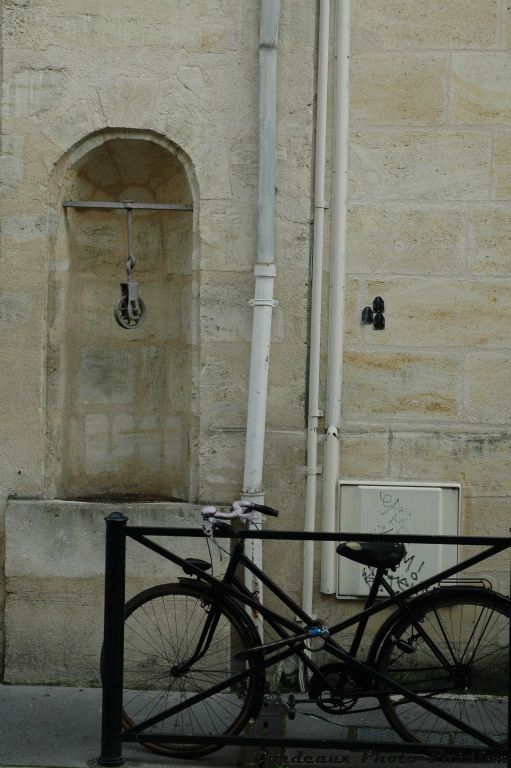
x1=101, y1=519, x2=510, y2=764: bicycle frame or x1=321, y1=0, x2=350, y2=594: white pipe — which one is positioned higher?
x1=321, y1=0, x2=350, y2=594: white pipe

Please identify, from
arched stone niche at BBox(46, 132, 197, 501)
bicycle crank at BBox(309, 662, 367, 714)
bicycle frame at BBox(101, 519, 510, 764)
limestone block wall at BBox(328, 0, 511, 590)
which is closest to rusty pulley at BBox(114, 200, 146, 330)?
arched stone niche at BBox(46, 132, 197, 501)

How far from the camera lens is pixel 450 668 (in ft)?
14.6

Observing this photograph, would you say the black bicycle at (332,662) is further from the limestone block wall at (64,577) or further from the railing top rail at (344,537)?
the limestone block wall at (64,577)

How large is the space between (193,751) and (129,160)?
3030mm

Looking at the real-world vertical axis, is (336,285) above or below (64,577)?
above

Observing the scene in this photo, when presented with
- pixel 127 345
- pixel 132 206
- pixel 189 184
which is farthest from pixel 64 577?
pixel 189 184

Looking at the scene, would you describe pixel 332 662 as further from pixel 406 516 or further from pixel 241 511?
pixel 406 516

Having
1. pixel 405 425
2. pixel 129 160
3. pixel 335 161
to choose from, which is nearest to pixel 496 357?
pixel 405 425

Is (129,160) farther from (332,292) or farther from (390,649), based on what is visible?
(390,649)

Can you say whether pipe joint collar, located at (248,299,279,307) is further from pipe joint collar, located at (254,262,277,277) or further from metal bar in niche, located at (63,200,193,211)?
metal bar in niche, located at (63,200,193,211)

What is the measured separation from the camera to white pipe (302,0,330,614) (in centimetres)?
535

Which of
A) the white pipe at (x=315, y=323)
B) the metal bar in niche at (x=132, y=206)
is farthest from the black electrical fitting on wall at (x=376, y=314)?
the metal bar in niche at (x=132, y=206)

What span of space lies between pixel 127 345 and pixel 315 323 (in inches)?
46.6

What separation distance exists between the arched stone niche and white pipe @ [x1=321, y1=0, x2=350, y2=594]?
0.81 meters
